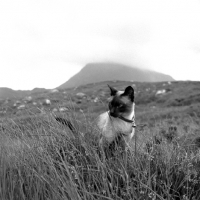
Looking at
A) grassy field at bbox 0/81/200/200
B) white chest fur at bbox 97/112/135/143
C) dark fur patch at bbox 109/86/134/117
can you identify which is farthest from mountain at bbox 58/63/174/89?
grassy field at bbox 0/81/200/200

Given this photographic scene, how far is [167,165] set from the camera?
2510mm

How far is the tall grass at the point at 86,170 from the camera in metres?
2.10

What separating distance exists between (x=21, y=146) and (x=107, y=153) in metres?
1.15

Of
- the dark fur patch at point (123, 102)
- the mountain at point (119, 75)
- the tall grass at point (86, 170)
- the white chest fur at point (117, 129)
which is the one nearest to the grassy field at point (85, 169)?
the tall grass at point (86, 170)

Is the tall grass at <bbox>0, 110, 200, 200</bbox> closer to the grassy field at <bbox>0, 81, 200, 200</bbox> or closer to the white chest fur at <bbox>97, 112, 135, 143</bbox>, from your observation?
the grassy field at <bbox>0, 81, 200, 200</bbox>

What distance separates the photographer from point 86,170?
2.64m

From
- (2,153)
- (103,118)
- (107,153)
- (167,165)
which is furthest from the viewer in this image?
(103,118)

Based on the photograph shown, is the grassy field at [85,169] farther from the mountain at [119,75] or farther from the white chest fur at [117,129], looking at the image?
the mountain at [119,75]

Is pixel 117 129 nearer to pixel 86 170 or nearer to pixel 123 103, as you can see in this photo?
pixel 123 103

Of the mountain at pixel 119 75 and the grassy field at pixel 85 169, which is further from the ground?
the mountain at pixel 119 75

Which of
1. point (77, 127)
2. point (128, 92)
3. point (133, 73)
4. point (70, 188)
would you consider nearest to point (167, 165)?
point (70, 188)

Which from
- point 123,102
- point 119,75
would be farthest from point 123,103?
point 119,75

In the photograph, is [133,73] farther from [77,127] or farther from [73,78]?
[77,127]

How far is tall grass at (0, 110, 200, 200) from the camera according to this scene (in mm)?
2096
